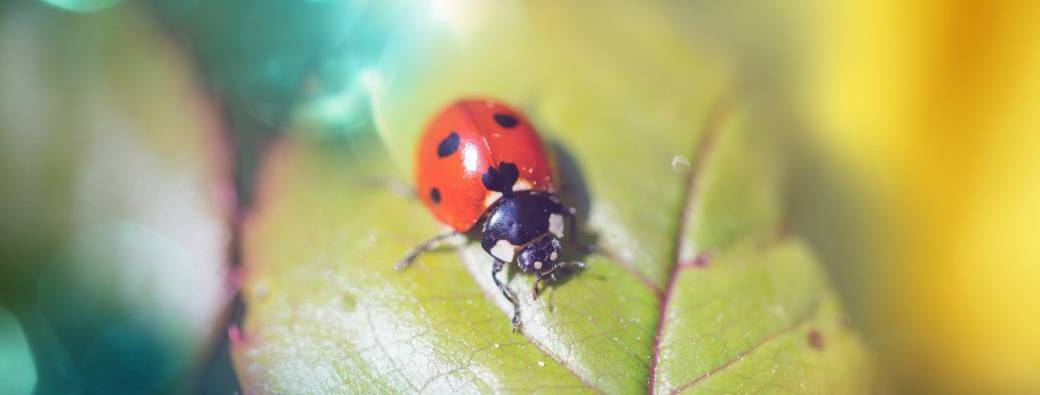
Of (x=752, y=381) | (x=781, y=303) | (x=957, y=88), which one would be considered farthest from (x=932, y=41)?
(x=752, y=381)

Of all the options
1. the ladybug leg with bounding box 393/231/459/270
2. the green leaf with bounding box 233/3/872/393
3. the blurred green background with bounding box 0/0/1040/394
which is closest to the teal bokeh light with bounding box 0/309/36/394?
the blurred green background with bounding box 0/0/1040/394

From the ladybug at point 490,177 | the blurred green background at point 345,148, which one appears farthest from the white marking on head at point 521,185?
the blurred green background at point 345,148

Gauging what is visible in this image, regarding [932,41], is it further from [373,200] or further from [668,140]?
[373,200]

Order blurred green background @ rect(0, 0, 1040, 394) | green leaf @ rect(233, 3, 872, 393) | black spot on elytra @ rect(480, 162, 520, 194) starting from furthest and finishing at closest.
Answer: black spot on elytra @ rect(480, 162, 520, 194) → blurred green background @ rect(0, 0, 1040, 394) → green leaf @ rect(233, 3, 872, 393)

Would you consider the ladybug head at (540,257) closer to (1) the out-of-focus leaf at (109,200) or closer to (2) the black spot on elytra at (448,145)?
(2) the black spot on elytra at (448,145)

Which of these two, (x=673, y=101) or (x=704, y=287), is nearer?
(x=704, y=287)

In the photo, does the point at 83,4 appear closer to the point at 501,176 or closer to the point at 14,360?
the point at 14,360

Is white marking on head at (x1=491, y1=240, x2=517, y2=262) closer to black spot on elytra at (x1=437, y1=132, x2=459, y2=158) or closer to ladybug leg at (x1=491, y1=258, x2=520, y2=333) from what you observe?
ladybug leg at (x1=491, y1=258, x2=520, y2=333)

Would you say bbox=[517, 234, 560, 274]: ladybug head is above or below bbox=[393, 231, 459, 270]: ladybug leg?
below
